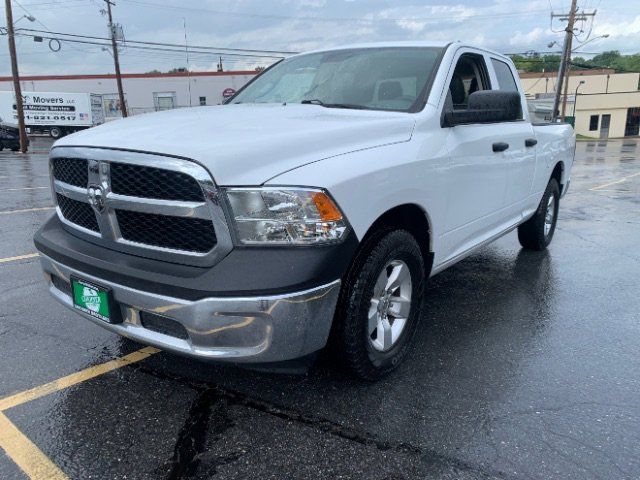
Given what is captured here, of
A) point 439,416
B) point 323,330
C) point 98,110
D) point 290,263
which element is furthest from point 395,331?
point 98,110

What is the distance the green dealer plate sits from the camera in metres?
2.57

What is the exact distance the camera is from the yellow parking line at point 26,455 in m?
2.29

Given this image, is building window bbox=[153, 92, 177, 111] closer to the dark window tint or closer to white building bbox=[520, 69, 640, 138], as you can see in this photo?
white building bbox=[520, 69, 640, 138]

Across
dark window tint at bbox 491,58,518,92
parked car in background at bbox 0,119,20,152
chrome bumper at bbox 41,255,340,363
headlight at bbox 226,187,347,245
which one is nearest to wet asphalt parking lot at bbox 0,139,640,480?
chrome bumper at bbox 41,255,340,363

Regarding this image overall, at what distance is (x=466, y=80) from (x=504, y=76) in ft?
3.37

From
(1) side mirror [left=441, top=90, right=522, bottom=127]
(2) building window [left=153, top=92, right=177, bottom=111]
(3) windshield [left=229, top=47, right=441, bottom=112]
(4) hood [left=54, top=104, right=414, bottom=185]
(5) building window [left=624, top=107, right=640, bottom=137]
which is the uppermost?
(2) building window [left=153, top=92, right=177, bottom=111]

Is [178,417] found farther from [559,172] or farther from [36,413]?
[559,172]

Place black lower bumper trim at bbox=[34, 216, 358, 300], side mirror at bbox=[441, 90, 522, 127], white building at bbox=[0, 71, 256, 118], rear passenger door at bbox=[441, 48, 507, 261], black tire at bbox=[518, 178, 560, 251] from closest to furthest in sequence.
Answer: black lower bumper trim at bbox=[34, 216, 358, 300]
side mirror at bbox=[441, 90, 522, 127]
rear passenger door at bbox=[441, 48, 507, 261]
black tire at bbox=[518, 178, 560, 251]
white building at bbox=[0, 71, 256, 118]

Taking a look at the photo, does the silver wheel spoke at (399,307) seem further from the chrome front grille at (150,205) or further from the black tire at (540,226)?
the black tire at (540,226)

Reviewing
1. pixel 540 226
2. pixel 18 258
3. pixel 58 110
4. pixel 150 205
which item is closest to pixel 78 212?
pixel 150 205

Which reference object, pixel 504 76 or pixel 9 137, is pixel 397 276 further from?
pixel 9 137

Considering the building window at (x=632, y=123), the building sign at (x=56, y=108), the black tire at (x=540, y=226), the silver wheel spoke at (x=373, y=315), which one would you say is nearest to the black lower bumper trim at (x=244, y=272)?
the silver wheel spoke at (x=373, y=315)

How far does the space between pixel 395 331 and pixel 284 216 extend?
3.78 feet

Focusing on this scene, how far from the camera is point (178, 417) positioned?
8.86 ft
